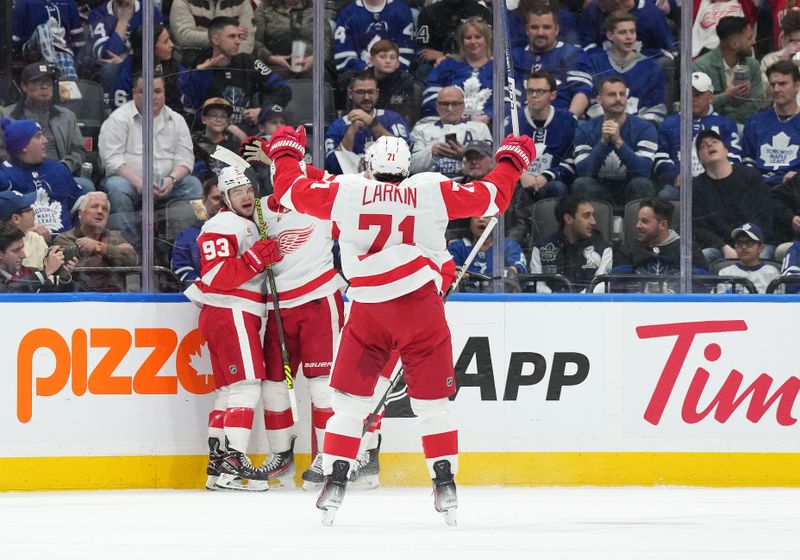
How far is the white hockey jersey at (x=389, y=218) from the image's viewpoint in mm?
4484

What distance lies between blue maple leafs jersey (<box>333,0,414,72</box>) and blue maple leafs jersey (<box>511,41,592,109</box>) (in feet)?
1.60

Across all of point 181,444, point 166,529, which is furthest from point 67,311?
point 166,529

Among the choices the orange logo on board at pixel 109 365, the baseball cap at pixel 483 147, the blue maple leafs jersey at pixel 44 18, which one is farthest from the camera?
the baseball cap at pixel 483 147

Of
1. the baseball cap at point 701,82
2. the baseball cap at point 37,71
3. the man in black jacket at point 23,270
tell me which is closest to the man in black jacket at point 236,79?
the baseball cap at point 37,71

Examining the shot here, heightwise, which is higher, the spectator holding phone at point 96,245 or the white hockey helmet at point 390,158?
the white hockey helmet at point 390,158

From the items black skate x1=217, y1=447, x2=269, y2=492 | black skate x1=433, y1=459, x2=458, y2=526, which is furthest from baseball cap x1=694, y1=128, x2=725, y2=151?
black skate x1=217, y1=447, x2=269, y2=492

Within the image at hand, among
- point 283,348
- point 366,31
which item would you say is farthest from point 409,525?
point 366,31

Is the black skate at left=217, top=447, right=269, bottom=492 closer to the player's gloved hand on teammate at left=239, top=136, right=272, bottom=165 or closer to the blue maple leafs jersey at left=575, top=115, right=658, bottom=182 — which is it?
the player's gloved hand on teammate at left=239, top=136, right=272, bottom=165

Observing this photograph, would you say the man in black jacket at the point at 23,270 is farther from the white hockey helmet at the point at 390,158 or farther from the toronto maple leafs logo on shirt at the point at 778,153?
the toronto maple leafs logo on shirt at the point at 778,153

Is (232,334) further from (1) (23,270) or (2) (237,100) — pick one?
(2) (237,100)

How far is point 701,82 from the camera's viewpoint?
6.09 metres

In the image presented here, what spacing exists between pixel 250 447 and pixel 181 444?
30 cm

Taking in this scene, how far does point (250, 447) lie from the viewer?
19.1 feet

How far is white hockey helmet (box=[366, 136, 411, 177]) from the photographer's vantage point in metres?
4.55
